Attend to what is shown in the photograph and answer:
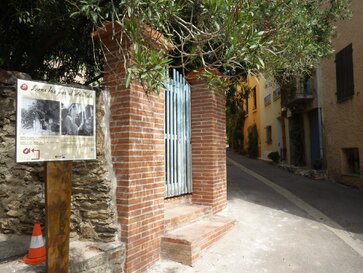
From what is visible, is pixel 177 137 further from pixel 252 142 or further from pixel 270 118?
pixel 252 142

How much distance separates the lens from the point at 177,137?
6012 millimetres

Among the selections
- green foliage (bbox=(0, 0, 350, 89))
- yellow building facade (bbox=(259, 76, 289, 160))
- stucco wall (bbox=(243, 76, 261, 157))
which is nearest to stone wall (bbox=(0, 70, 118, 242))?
green foliage (bbox=(0, 0, 350, 89))

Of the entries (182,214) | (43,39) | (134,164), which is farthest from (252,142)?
(134,164)

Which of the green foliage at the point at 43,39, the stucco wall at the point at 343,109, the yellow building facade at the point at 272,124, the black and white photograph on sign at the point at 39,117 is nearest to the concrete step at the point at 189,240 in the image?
the black and white photograph on sign at the point at 39,117

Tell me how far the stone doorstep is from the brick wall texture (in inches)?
6.5

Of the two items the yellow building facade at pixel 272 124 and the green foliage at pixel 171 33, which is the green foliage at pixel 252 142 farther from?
the green foliage at pixel 171 33

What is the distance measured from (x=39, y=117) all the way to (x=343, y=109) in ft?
35.4

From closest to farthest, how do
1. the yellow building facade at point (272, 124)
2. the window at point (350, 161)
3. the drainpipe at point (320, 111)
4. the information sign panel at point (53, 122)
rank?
the information sign panel at point (53, 122), the window at point (350, 161), the drainpipe at point (320, 111), the yellow building facade at point (272, 124)

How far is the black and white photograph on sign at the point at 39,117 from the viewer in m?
3.02

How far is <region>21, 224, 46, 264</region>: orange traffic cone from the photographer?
342cm

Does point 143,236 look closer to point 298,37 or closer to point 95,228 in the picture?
point 95,228

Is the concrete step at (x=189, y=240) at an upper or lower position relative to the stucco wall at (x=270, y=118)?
lower

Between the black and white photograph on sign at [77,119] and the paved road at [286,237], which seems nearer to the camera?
the black and white photograph on sign at [77,119]

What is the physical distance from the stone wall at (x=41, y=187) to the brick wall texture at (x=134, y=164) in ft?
0.39
